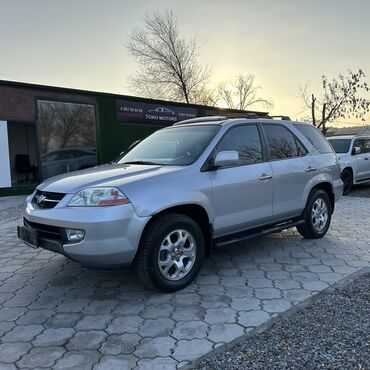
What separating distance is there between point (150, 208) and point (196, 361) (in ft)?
4.71

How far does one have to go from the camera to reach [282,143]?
18.3 ft

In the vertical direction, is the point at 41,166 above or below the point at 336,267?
above

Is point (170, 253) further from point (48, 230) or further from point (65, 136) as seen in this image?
point (65, 136)

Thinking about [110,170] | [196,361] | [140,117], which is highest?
[140,117]

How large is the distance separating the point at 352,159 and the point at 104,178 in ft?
33.4

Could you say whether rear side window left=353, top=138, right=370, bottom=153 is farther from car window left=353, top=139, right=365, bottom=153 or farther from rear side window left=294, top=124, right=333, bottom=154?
rear side window left=294, top=124, right=333, bottom=154

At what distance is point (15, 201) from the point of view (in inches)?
455

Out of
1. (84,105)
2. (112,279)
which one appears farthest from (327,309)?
(84,105)

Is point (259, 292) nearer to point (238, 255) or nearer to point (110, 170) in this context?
point (238, 255)

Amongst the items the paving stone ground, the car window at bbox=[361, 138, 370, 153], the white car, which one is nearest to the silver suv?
the paving stone ground

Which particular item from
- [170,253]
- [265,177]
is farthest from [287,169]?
[170,253]

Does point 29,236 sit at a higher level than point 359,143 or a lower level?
lower

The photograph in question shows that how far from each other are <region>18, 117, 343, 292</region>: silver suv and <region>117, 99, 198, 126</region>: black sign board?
10210mm

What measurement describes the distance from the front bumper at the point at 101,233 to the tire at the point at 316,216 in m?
3.03
